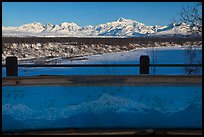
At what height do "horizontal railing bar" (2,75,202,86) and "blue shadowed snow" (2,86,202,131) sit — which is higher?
"horizontal railing bar" (2,75,202,86)

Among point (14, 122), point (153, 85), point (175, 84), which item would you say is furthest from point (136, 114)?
point (14, 122)

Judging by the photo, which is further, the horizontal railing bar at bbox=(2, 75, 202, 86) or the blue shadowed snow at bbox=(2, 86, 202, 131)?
the horizontal railing bar at bbox=(2, 75, 202, 86)

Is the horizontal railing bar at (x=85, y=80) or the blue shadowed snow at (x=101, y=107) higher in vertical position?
the horizontal railing bar at (x=85, y=80)

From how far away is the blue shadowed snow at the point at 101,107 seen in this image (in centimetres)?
376

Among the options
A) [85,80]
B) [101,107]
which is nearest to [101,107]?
[101,107]

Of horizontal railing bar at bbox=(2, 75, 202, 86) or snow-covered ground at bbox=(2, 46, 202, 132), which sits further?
horizontal railing bar at bbox=(2, 75, 202, 86)

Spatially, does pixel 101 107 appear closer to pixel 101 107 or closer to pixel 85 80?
pixel 101 107

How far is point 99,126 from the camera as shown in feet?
11.6

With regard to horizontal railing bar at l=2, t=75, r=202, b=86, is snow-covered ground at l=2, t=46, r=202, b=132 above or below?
below

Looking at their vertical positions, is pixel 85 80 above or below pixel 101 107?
above

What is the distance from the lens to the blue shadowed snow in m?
3.76

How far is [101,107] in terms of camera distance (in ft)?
14.3

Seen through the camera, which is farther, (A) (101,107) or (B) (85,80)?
(B) (85,80)

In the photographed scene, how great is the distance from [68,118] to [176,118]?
4.27 feet
